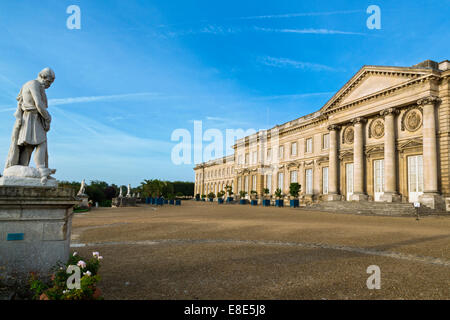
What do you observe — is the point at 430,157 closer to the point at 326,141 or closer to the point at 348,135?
the point at 348,135

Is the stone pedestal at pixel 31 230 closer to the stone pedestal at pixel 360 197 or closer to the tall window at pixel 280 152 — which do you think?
the stone pedestal at pixel 360 197

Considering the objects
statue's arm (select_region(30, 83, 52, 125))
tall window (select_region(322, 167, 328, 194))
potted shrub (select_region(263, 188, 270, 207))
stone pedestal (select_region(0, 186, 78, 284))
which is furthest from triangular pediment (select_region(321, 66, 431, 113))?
stone pedestal (select_region(0, 186, 78, 284))

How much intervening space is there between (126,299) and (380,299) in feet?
11.9

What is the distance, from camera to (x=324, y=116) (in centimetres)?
3822

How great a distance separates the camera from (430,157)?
24.2m

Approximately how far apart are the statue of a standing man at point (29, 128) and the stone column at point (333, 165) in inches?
1318

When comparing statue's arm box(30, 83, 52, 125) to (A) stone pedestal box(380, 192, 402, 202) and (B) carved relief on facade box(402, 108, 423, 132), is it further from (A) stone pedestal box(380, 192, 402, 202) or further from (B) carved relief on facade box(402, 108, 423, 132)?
(B) carved relief on facade box(402, 108, 423, 132)

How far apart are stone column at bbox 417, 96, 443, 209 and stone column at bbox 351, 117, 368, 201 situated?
22.6ft

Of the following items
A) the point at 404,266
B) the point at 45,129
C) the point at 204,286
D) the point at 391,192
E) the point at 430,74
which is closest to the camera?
the point at 204,286

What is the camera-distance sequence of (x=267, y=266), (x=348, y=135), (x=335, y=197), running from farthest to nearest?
(x=348, y=135) → (x=335, y=197) → (x=267, y=266)

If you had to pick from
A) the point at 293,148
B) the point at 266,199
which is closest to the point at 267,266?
the point at 266,199

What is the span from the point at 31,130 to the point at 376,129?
32.6 metres

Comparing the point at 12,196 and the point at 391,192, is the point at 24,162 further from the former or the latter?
the point at 391,192
